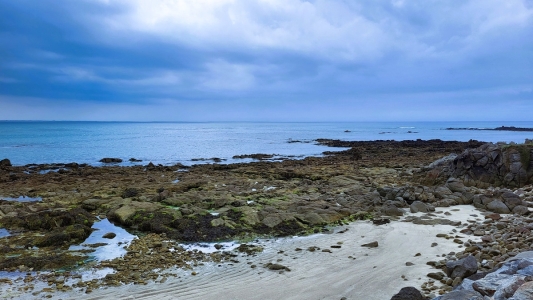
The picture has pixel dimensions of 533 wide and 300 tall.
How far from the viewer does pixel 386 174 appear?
25938mm

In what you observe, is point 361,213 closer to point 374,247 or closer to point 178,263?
point 374,247

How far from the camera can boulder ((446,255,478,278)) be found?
288 inches

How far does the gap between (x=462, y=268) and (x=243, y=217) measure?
772 cm

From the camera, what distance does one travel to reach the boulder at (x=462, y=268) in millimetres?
7323

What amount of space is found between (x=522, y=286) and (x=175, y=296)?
241 inches

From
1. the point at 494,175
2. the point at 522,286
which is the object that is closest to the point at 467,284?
the point at 522,286

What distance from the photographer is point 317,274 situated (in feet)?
28.1

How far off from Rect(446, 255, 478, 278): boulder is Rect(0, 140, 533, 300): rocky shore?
0.02 m

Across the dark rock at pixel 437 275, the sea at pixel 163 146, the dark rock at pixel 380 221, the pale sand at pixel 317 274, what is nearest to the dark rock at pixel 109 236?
the pale sand at pixel 317 274

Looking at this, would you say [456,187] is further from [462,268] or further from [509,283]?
[509,283]

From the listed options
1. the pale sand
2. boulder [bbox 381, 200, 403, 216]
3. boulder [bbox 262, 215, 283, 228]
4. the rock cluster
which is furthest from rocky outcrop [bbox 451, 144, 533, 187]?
boulder [bbox 262, 215, 283, 228]

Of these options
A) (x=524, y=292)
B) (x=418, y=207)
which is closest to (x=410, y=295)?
(x=524, y=292)

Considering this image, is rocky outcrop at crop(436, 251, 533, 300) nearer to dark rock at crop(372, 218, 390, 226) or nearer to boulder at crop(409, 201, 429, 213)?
dark rock at crop(372, 218, 390, 226)

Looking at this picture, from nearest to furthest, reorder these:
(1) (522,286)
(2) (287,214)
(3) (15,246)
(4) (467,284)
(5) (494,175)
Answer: (1) (522,286) < (4) (467,284) < (3) (15,246) < (2) (287,214) < (5) (494,175)
